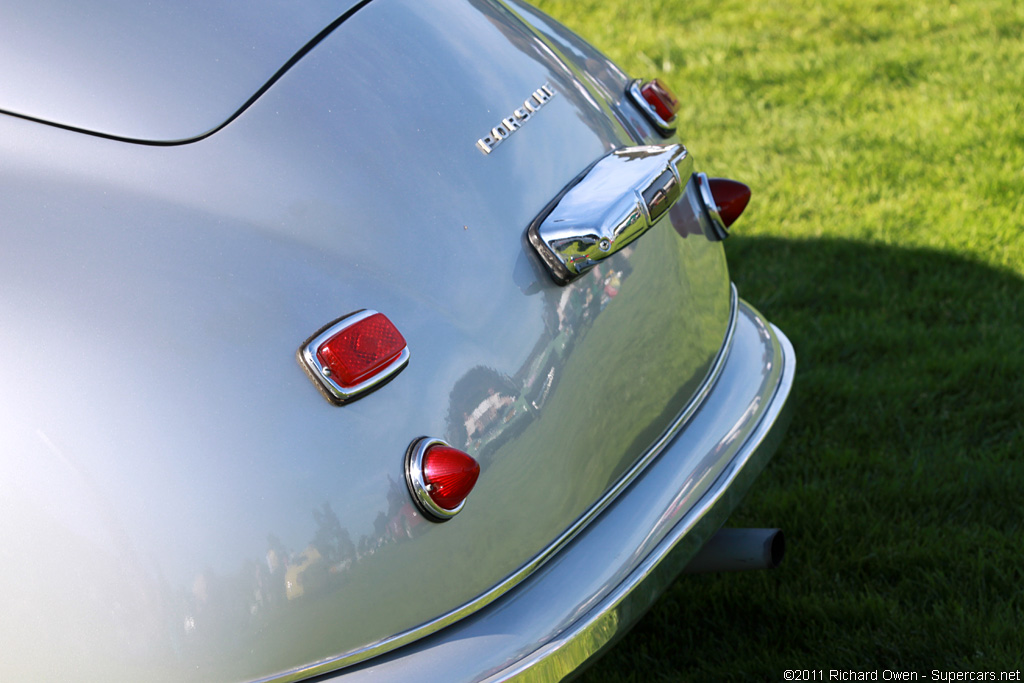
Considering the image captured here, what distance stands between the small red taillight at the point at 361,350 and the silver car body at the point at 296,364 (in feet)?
0.11

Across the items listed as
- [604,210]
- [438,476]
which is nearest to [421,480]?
[438,476]

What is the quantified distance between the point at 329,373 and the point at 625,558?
583 millimetres

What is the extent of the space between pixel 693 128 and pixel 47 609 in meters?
4.17

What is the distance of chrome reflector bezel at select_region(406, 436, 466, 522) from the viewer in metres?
1.29

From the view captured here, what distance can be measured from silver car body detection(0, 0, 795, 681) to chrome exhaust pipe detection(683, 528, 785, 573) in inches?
15.2

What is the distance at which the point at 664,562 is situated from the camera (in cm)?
158

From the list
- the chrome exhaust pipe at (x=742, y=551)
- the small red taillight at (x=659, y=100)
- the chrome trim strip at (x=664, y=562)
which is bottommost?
the chrome exhaust pipe at (x=742, y=551)

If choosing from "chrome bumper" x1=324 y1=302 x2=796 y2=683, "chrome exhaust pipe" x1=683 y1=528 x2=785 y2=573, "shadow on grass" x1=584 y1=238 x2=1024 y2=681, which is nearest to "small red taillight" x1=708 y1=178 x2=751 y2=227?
"chrome bumper" x1=324 y1=302 x2=796 y2=683

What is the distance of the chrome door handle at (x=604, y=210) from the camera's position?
4.94ft

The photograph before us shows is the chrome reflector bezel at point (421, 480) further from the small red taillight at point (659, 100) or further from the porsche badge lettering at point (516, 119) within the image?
the small red taillight at point (659, 100)

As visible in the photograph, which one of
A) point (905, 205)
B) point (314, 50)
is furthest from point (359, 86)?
point (905, 205)

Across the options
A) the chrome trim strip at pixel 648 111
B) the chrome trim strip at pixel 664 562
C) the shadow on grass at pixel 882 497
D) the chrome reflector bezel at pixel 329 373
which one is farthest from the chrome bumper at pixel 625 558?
the shadow on grass at pixel 882 497

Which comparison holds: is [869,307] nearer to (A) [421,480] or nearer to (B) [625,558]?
(B) [625,558]

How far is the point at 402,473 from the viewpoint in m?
1.29
